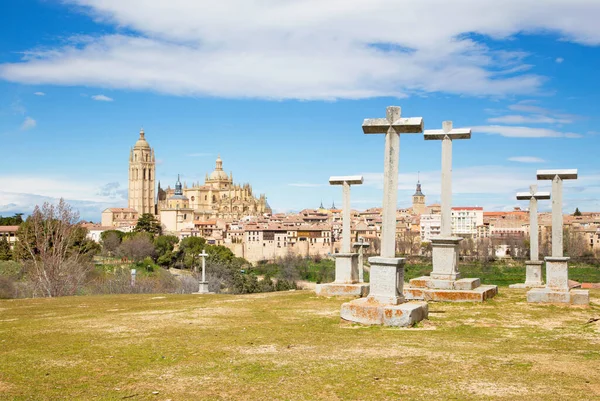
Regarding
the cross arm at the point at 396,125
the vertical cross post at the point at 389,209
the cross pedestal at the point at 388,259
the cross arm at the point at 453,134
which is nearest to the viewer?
the cross pedestal at the point at 388,259

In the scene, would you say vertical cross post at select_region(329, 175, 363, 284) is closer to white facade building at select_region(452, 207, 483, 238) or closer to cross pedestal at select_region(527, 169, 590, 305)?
cross pedestal at select_region(527, 169, 590, 305)

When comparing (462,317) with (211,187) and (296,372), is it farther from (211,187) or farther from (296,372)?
(211,187)

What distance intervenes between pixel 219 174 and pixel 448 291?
184334 mm

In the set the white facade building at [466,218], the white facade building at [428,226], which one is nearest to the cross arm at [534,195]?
the white facade building at [428,226]

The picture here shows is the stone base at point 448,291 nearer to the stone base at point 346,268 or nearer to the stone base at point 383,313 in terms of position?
the stone base at point 346,268

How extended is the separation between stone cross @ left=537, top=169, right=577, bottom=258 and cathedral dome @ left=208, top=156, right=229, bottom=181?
18171cm

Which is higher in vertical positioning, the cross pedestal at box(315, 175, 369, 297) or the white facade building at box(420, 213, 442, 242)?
the white facade building at box(420, 213, 442, 242)

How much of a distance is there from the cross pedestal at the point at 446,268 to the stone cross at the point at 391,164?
383cm

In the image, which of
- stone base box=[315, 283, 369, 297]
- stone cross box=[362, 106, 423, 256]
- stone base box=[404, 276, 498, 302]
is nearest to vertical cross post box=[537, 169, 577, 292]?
stone base box=[404, 276, 498, 302]

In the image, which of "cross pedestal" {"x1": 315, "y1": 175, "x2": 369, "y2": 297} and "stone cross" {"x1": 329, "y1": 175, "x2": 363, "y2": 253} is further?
"stone cross" {"x1": 329, "y1": 175, "x2": 363, "y2": 253}

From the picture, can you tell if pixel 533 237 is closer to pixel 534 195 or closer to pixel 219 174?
pixel 534 195

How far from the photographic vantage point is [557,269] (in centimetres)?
1409

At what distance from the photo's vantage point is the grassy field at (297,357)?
20.1 ft

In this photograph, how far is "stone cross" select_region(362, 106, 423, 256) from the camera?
1077cm
